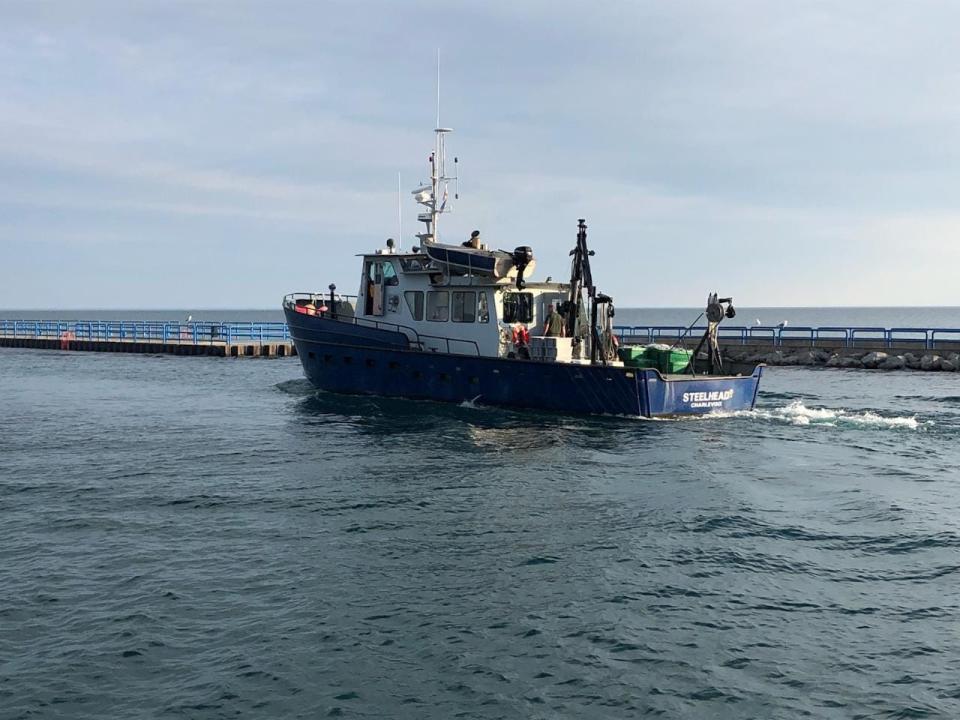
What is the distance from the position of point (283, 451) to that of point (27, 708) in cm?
1107

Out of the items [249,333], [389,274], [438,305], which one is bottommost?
[249,333]

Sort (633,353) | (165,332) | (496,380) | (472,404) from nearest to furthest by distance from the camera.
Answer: (633,353) < (496,380) < (472,404) < (165,332)

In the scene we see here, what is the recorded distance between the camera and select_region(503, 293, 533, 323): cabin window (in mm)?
23719

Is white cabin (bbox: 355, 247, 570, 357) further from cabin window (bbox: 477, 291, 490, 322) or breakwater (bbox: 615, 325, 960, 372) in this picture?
breakwater (bbox: 615, 325, 960, 372)

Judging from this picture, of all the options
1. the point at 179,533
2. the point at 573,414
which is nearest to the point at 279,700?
the point at 179,533

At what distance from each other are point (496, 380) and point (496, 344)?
117 cm

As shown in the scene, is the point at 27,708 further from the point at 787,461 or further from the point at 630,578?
the point at 787,461

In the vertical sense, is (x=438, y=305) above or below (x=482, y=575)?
above

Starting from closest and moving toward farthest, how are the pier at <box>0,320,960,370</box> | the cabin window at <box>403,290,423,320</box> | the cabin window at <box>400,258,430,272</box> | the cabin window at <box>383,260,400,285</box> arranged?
the cabin window at <box>400,258,430,272</box>
the cabin window at <box>403,290,423,320</box>
the cabin window at <box>383,260,400,285</box>
the pier at <box>0,320,960,370</box>

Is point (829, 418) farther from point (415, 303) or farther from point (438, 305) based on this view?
point (415, 303)

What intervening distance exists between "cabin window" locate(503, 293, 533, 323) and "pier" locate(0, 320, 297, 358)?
2437cm

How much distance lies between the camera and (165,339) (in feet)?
180

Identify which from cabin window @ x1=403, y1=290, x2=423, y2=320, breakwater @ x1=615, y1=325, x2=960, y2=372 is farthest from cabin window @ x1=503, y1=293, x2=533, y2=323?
breakwater @ x1=615, y1=325, x2=960, y2=372

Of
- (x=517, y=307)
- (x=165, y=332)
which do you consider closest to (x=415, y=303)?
(x=517, y=307)
